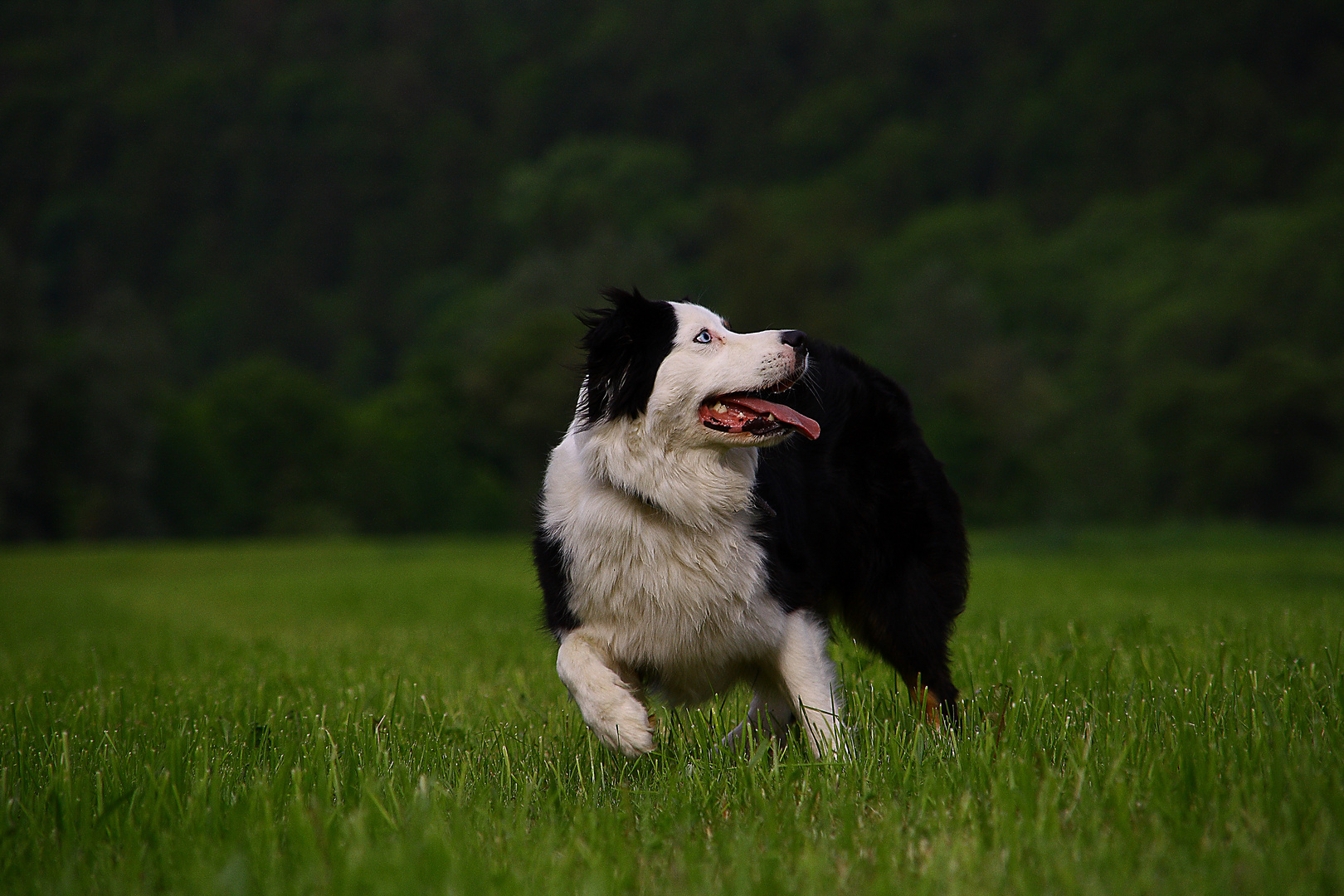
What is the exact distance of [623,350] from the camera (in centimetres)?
376

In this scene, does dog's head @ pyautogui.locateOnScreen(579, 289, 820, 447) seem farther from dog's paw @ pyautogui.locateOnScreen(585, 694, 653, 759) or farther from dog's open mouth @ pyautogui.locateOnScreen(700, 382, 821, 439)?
dog's paw @ pyautogui.locateOnScreen(585, 694, 653, 759)

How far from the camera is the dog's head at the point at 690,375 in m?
3.62

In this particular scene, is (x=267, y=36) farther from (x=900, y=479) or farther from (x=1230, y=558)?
(x=900, y=479)

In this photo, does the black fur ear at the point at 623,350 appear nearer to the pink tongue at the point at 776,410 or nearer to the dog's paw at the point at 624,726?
the pink tongue at the point at 776,410

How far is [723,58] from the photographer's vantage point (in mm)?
71500

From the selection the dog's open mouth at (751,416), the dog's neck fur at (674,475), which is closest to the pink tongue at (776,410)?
the dog's open mouth at (751,416)

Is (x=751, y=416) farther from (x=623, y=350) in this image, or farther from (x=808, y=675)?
(x=808, y=675)

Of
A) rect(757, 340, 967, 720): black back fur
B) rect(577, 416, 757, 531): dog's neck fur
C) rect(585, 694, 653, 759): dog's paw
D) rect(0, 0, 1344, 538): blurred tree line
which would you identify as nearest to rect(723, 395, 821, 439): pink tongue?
rect(577, 416, 757, 531): dog's neck fur

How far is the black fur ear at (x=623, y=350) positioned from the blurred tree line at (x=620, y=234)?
2192 centimetres

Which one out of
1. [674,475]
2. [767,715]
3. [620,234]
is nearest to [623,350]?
[674,475]

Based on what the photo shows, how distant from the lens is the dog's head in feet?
11.9

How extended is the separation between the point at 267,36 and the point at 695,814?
3492 inches

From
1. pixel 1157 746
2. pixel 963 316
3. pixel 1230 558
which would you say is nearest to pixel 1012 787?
pixel 1157 746

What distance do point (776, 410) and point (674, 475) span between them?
390mm
